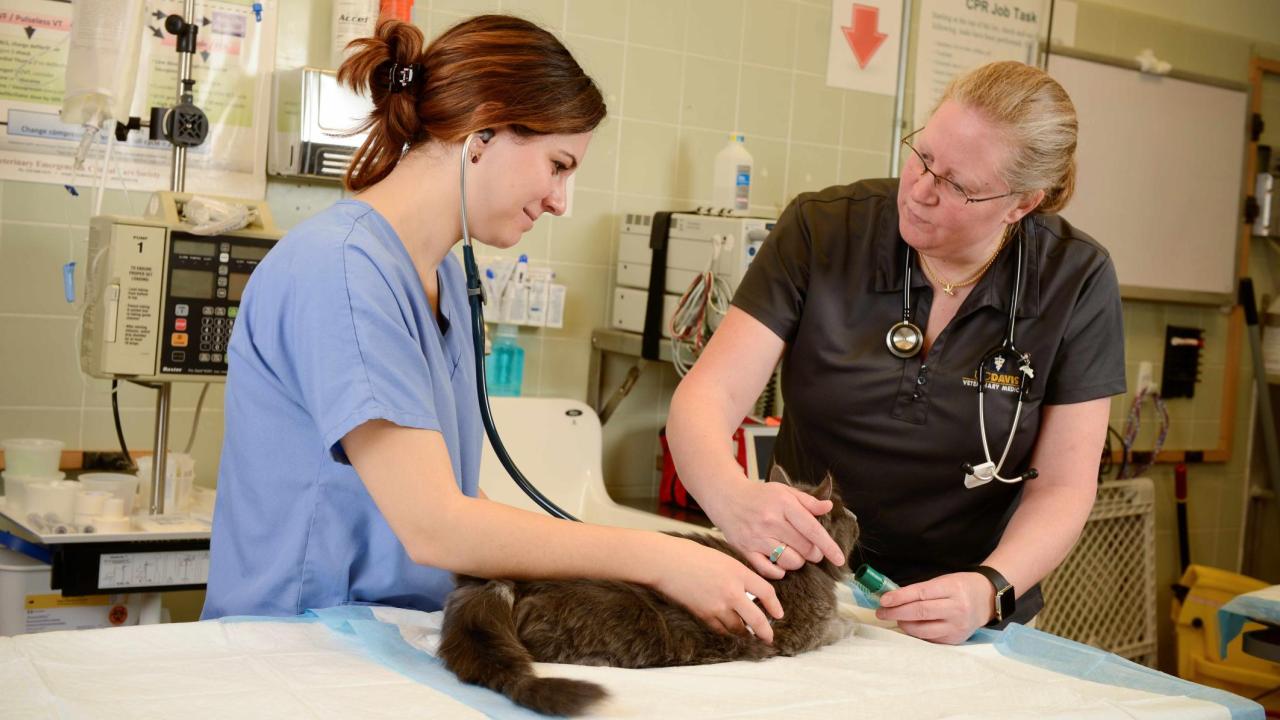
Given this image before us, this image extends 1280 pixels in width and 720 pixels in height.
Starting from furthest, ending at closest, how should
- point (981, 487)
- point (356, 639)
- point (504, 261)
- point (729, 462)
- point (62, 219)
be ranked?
point (504, 261)
point (62, 219)
point (981, 487)
point (729, 462)
point (356, 639)

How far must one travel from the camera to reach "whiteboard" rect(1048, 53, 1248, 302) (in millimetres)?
4215

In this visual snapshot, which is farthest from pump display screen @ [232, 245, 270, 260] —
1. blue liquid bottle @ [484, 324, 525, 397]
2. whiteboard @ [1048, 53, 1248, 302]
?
whiteboard @ [1048, 53, 1248, 302]

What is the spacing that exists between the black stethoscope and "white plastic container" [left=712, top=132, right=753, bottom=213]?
1702 millimetres

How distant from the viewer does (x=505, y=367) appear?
3.32 meters

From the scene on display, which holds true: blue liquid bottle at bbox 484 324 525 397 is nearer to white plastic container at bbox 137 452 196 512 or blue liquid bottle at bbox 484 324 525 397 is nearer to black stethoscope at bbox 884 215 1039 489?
white plastic container at bbox 137 452 196 512

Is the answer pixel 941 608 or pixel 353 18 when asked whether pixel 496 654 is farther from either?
pixel 353 18

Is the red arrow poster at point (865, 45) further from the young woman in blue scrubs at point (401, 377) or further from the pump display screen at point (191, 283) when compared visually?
→ the young woman in blue scrubs at point (401, 377)

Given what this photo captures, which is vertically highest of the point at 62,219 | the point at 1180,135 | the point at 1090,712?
the point at 1180,135

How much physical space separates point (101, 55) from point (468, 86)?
144cm

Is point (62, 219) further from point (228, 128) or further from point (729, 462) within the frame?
point (729, 462)

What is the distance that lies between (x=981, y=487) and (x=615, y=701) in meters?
0.82

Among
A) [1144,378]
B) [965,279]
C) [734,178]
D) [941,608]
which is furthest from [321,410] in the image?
[1144,378]

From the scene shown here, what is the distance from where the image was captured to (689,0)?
3.57 m

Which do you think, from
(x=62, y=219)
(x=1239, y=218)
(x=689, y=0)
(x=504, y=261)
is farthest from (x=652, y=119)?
(x=1239, y=218)
